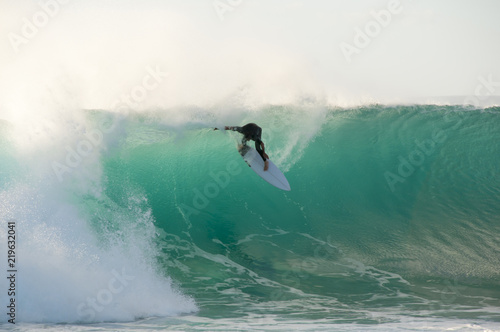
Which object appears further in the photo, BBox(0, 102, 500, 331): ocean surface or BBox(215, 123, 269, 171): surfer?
BBox(215, 123, 269, 171): surfer

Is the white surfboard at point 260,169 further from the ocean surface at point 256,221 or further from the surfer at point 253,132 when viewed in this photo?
the ocean surface at point 256,221

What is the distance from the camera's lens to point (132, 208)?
721 centimetres

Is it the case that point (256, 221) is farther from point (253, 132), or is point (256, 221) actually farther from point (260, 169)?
point (253, 132)

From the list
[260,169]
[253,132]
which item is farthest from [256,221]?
[253,132]

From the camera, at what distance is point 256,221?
26.9 feet

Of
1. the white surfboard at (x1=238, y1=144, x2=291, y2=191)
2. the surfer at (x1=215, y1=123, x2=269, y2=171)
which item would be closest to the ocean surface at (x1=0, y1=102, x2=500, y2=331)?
the white surfboard at (x1=238, y1=144, x2=291, y2=191)

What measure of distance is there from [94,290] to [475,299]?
16.9 feet

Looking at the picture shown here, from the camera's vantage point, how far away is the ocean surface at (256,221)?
558 cm

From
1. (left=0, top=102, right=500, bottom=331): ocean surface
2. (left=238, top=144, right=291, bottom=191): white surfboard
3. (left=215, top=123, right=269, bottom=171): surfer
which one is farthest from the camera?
(left=238, top=144, right=291, bottom=191): white surfboard

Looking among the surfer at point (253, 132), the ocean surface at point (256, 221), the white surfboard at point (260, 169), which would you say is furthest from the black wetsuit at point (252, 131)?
the ocean surface at point (256, 221)

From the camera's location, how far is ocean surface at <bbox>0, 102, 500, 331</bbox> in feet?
18.3

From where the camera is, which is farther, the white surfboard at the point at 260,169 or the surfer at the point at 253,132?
the white surfboard at the point at 260,169

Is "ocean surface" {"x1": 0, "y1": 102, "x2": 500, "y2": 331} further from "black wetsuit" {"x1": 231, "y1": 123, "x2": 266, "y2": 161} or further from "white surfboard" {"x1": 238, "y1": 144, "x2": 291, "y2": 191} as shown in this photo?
"black wetsuit" {"x1": 231, "y1": 123, "x2": 266, "y2": 161}

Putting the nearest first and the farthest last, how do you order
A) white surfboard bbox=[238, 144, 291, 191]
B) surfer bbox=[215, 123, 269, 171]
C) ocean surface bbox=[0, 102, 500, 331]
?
ocean surface bbox=[0, 102, 500, 331]
surfer bbox=[215, 123, 269, 171]
white surfboard bbox=[238, 144, 291, 191]
